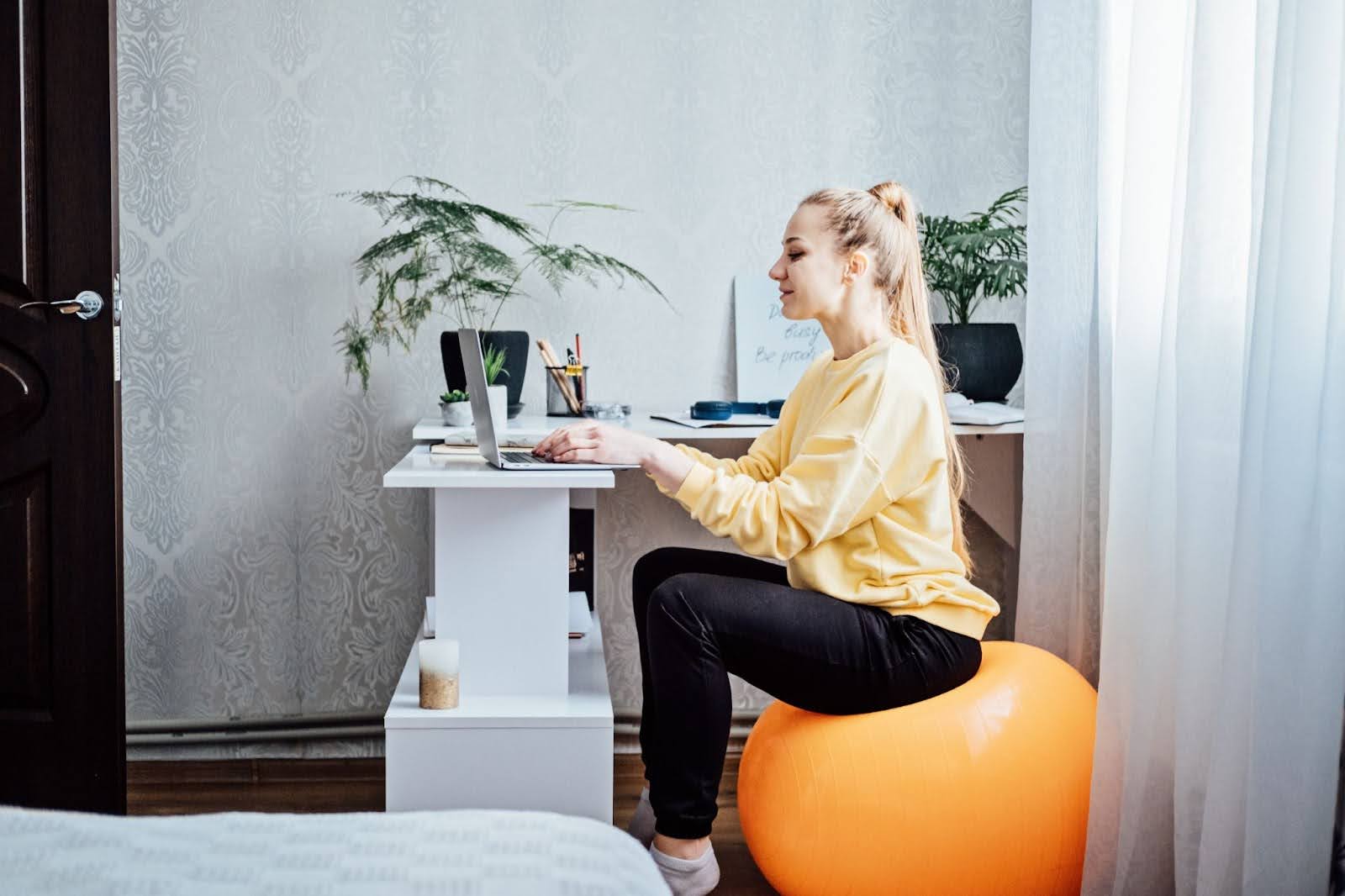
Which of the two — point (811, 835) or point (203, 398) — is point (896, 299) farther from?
point (203, 398)

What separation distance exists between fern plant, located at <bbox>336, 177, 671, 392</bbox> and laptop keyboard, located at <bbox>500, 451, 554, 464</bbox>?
569 millimetres

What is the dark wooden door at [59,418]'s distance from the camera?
72.8 inches

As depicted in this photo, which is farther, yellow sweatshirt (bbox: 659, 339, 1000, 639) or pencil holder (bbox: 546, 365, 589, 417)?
pencil holder (bbox: 546, 365, 589, 417)

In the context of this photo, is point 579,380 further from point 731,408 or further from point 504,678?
point 504,678

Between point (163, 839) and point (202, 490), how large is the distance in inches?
64.8

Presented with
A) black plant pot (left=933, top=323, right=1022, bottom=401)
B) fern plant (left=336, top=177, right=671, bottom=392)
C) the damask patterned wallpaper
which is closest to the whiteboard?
the damask patterned wallpaper

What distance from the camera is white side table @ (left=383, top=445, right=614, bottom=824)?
5.10 feet

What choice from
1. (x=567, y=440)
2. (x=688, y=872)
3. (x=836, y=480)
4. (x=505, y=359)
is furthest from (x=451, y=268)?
(x=688, y=872)

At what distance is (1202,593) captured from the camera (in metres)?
1.33

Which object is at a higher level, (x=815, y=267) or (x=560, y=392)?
(x=815, y=267)

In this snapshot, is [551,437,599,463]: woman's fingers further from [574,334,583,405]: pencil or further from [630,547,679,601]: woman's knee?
[574,334,583,405]: pencil

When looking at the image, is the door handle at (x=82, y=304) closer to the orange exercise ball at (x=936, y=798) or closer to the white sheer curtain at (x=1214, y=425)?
the orange exercise ball at (x=936, y=798)

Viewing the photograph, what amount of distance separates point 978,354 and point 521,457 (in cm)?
99

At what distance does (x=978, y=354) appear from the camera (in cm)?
218
